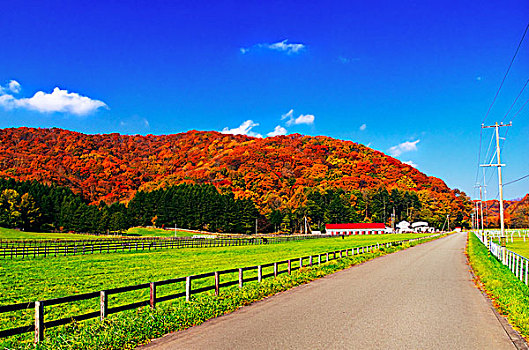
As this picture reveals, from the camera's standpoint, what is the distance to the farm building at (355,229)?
128875 millimetres

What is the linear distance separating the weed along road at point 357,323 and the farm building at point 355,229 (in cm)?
11464

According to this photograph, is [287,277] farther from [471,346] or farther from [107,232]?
[107,232]

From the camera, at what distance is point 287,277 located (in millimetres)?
17391

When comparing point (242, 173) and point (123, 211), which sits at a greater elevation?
point (242, 173)

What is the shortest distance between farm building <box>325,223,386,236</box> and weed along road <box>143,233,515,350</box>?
376ft

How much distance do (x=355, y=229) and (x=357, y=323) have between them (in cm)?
12258

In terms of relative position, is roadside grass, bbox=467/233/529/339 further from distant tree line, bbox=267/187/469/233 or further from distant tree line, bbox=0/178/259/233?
distant tree line, bbox=267/187/469/233

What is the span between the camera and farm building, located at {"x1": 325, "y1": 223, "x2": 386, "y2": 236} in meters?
129

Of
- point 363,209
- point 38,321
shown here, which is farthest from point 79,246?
point 363,209

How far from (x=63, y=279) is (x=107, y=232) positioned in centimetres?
9815

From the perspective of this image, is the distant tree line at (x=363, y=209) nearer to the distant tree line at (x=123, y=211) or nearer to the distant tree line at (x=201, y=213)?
the distant tree line at (x=201, y=213)

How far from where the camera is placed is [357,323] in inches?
384

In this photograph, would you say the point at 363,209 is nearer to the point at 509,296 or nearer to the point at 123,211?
the point at 123,211

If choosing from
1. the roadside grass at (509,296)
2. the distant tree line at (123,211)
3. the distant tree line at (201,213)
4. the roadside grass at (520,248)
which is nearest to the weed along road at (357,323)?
the roadside grass at (509,296)
